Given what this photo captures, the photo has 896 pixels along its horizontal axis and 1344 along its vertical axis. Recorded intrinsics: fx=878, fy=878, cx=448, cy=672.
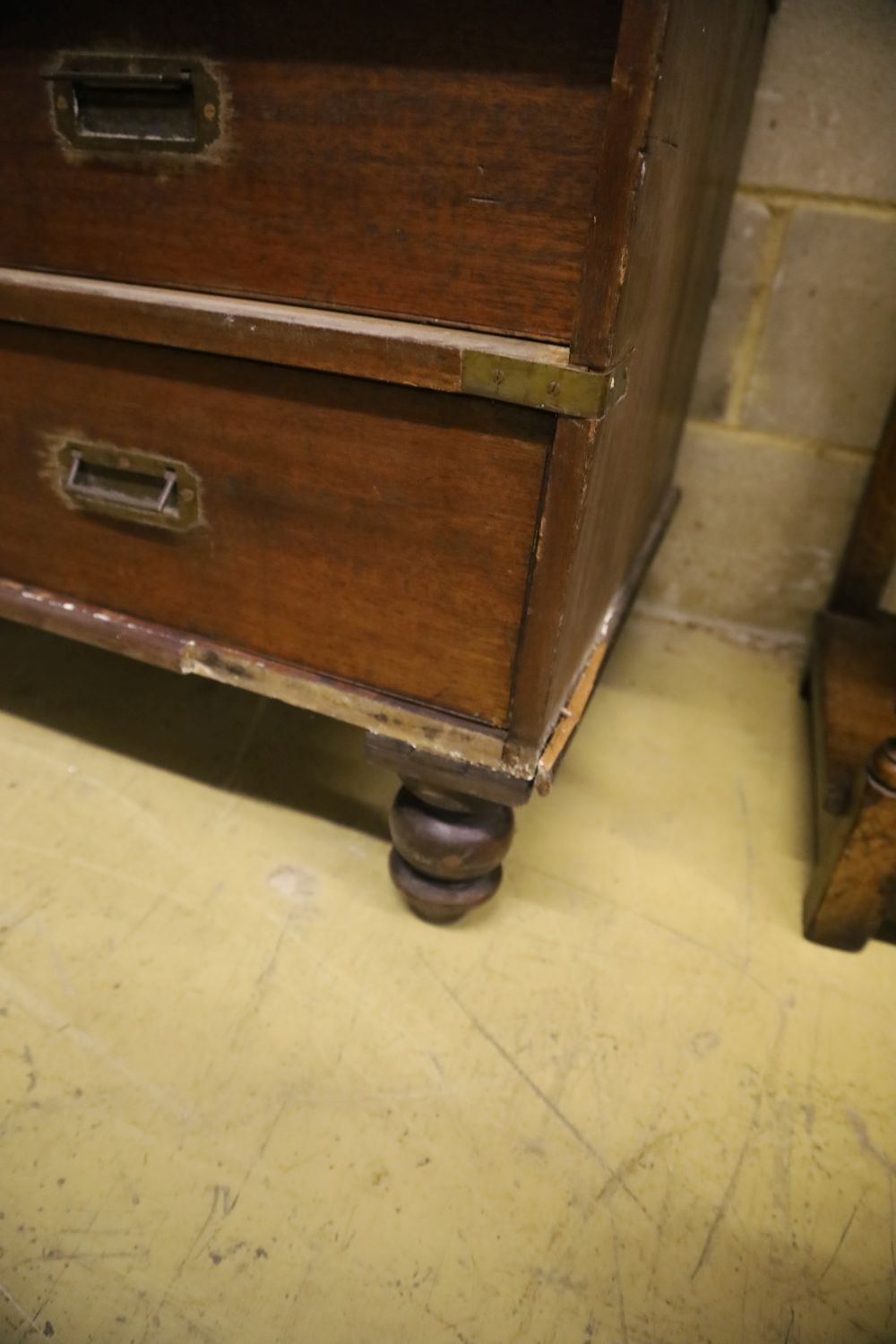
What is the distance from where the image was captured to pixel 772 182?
102 cm

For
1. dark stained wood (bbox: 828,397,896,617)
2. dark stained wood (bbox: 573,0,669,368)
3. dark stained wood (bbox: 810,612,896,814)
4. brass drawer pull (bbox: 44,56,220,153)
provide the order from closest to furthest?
dark stained wood (bbox: 573,0,669,368), brass drawer pull (bbox: 44,56,220,153), dark stained wood (bbox: 810,612,896,814), dark stained wood (bbox: 828,397,896,617)

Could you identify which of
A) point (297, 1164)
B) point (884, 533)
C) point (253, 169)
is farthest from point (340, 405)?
point (884, 533)

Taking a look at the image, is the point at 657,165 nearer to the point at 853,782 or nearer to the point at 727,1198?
the point at 853,782

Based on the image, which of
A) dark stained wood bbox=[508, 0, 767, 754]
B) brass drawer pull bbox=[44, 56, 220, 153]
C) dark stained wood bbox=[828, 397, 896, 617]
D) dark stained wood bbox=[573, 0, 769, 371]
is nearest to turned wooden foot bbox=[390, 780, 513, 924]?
dark stained wood bbox=[508, 0, 767, 754]

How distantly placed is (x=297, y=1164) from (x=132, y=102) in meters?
0.74

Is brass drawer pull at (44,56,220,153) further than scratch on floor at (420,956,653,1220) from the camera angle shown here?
No

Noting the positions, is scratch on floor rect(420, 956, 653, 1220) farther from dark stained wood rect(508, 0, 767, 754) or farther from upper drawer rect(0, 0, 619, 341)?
upper drawer rect(0, 0, 619, 341)

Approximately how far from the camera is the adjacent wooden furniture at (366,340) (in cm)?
49

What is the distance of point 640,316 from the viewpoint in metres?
0.58

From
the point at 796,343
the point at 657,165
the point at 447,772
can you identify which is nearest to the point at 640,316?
the point at 657,165

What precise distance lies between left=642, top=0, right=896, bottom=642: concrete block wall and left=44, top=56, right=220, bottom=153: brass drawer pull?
0.72 meters

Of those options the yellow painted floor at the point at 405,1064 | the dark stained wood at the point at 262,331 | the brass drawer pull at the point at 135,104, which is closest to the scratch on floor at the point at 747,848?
the yellow painted floor at the point at 405,1064

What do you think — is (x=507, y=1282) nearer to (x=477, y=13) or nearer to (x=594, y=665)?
(x=594, y=665)

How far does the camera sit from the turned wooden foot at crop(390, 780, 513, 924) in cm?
74
